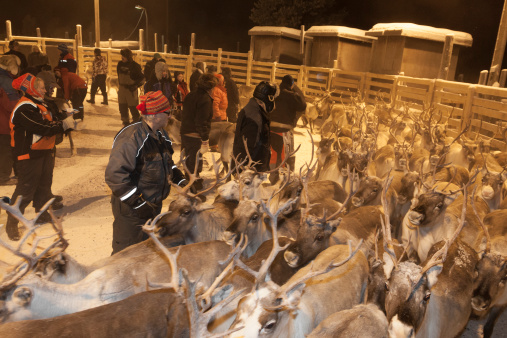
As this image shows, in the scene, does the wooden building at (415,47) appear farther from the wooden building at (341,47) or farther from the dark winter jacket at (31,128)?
the dark winter jacket at (31,128)

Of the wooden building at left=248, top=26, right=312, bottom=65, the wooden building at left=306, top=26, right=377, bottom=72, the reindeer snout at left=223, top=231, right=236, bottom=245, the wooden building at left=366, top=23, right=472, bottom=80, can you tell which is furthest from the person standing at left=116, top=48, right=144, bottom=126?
the wooden building at left=248, top=26, right=312, bottom=65

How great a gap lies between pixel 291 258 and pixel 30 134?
4.26 meters

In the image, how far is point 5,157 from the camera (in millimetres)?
8641

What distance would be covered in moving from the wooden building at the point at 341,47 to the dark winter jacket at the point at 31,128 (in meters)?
18.6

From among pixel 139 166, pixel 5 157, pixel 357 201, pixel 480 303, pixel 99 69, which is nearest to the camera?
pixel 480 303

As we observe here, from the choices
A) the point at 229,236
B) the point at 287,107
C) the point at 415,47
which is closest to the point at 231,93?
the point at 287,107

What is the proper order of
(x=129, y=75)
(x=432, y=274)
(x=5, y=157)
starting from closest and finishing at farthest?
(x=432, y=274)
(x=5, y=157)
(x=129, y=75)

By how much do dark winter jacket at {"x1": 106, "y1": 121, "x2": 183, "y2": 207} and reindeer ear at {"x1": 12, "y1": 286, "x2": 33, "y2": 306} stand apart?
4.45ft

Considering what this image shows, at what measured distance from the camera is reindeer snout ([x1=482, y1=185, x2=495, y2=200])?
7.29 meters

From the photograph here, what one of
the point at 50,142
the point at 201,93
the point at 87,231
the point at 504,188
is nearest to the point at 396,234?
the point at 504,188

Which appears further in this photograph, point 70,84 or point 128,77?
point 70,84

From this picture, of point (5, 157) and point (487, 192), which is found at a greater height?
point (487, 192)

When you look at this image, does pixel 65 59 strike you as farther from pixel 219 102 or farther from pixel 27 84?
pixel 27 84

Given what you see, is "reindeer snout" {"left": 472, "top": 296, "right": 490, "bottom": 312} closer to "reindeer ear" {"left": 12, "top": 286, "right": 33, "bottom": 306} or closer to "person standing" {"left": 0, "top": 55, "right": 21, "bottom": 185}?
"reindeer ear" {"left": 12, "top": 286, "right": 33, "bottom": 306}
